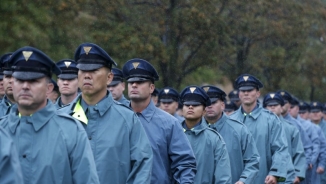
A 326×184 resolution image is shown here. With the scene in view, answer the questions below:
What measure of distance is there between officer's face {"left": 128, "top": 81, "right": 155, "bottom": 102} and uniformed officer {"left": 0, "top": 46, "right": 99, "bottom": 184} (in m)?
2.79

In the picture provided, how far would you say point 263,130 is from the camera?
15.3 m

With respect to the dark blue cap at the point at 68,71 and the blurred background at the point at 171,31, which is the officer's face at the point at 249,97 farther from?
the blurred background at the point at 171,31

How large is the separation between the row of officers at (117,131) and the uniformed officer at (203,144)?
0.04 ft

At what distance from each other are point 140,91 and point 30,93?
3.16 meters

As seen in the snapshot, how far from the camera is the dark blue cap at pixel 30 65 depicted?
738 cm

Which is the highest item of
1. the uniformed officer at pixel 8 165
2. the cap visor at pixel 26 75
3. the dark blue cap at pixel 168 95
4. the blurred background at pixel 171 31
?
the blurred background at pixel 171 31

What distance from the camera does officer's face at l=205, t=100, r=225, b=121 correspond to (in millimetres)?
13680

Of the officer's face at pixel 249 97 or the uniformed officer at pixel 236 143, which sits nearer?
the uniformed officer at pixel 236 143

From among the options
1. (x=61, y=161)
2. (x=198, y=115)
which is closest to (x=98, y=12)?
(x=198, y=115)

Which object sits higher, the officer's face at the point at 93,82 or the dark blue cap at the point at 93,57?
the dark blue cap at the point at 93,57

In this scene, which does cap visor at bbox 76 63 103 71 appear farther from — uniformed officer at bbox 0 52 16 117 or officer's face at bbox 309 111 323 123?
officer's face at bbox 309 111 323 123

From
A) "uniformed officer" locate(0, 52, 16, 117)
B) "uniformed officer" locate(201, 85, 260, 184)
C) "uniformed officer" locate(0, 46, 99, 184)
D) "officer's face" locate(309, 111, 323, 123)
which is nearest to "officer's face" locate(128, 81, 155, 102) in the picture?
"uniformed officer" locate(0, 52, 16, 117)

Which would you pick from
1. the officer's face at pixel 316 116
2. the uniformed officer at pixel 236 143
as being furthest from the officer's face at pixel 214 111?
the officer's face at pixel 316 116

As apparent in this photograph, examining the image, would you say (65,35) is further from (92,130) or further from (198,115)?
(92,130)
